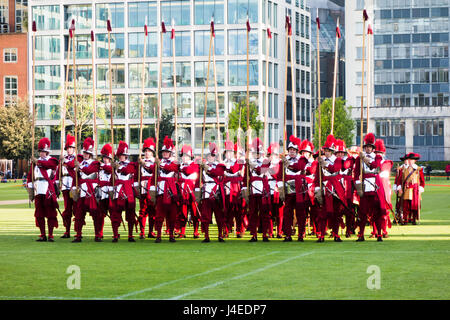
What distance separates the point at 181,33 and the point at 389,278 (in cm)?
7695

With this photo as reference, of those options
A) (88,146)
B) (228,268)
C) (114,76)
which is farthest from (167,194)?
(114,76)

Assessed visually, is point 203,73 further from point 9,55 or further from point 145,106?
point 9,55

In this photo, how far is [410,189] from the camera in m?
23.4

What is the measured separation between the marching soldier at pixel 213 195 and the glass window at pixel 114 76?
72.0 meters

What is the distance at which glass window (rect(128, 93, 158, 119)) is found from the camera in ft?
285

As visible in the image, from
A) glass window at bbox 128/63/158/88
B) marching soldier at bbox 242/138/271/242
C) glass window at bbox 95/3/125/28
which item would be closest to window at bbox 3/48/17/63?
glass window at bbox 95/3/125/28

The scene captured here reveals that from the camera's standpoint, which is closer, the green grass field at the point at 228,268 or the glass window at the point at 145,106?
the green grass field at the point at 228,268

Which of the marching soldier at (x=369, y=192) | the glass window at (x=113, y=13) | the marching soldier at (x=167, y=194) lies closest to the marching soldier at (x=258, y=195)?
the marching soldier at (x=167, y=194)

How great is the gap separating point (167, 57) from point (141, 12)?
19.5 feet

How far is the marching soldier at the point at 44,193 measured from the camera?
18312mm

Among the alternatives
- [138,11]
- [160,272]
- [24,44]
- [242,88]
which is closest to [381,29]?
[242,88]

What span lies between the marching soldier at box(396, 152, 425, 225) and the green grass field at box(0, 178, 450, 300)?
364cm

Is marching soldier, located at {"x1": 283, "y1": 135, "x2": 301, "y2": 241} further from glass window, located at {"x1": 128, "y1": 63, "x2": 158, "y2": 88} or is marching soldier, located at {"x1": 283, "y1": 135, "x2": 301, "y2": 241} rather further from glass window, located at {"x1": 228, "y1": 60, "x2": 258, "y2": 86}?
glass window, located at {"x1": 128, "y1": 63, "x2": 158, "y2": 88}

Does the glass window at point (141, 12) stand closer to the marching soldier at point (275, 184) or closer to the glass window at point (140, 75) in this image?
the glass window at point (140, 75)
